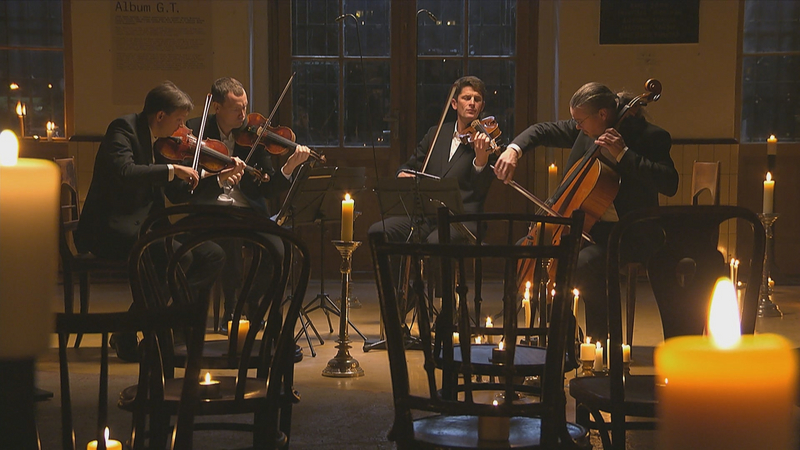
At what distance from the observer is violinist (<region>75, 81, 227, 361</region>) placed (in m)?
3.98

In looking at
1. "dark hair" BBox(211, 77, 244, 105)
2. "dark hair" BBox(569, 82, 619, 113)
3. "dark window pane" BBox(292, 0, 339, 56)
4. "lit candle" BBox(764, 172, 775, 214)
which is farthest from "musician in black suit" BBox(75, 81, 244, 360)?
"lit candle" BBox(764, 172, 775, 214)

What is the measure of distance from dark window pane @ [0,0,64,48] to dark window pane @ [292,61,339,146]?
1629mm

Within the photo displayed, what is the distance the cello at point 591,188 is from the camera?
373 centimetres

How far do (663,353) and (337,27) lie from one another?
6.01 m

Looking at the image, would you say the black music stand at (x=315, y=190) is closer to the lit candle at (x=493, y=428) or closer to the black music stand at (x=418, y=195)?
the black music stand at (x=418, y=195)

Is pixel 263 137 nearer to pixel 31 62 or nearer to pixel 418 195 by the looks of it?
pixel 418 195

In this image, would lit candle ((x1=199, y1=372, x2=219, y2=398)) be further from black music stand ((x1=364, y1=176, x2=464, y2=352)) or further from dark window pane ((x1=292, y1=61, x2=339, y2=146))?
dark window pane ((x1=292, y1=61, x2=339, y2=146))

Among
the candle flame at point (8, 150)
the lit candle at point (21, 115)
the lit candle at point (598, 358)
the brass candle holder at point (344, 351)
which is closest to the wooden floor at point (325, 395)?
the brass candle holder at point (344, 351)

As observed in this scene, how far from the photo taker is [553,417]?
1.68 m

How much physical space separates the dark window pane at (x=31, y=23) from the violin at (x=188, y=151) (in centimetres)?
227

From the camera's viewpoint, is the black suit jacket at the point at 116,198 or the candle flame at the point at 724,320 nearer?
the candle flame at the point at 724,320

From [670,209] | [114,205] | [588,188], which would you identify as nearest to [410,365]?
[588,188]

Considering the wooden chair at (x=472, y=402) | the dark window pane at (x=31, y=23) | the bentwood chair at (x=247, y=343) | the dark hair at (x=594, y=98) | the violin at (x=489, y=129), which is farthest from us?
the dark window pane at (x=31, y=23)

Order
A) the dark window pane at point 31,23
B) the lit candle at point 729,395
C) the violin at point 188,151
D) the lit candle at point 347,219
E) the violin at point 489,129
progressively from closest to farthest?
the lit candle at point 729,395, the lit candle at point 347,219, the violin at point 188,151, the violin at point 489,129, the dark window pane at point 31,23
